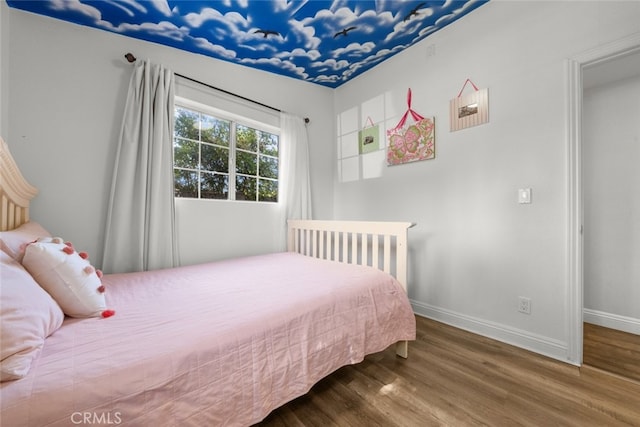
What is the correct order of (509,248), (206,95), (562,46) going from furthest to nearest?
1. (206,95)
2. (509,248)
3. (562,46)

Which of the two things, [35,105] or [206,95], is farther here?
[206,95]

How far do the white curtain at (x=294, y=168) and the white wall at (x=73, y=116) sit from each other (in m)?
0.82

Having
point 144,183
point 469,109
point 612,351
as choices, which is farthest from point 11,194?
point 612,351

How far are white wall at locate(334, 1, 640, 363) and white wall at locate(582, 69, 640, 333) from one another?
82 centimetres

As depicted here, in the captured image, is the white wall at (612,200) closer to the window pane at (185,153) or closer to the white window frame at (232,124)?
the white window frame at (232,124)

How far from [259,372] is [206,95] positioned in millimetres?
2253

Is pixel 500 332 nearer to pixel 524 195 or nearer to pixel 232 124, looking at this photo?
pixel 524 195

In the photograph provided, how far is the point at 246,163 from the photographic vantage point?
2.51 m

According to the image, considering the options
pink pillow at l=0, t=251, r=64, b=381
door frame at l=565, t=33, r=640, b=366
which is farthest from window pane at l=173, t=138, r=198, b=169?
door frame at l=565, t=33, r=640, b=366

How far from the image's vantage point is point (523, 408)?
1144 mm

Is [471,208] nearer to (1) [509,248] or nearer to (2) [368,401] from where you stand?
(1) [509,248]

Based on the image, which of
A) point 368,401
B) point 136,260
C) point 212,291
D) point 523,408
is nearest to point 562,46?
point 523,408

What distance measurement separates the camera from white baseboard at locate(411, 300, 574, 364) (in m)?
1.56

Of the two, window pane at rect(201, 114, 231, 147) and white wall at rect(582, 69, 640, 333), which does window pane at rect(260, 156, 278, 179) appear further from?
white wall at rect(582, 69, 640, 333)
